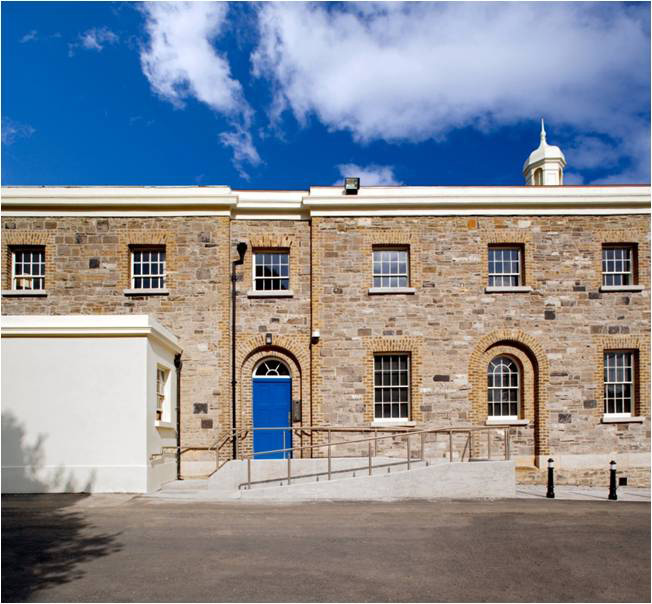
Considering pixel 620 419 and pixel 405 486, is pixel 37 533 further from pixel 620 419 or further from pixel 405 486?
pixel 620 419

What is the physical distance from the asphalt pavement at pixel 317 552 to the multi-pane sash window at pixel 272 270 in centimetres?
748

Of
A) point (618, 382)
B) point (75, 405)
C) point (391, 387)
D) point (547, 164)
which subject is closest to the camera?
point (75, 405)

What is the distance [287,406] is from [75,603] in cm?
1208

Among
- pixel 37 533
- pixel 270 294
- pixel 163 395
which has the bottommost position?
pixel 37 533

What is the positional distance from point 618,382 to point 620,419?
105cm

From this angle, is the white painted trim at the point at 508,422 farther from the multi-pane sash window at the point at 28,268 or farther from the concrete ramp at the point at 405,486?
the multi-pane sash window at the point at 28,268

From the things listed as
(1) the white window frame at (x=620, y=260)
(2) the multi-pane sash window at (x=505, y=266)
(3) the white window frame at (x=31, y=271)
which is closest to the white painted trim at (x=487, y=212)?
(1) the white window frame at (x=620, y=260)

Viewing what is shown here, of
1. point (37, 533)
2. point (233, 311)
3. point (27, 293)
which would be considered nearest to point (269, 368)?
point (233, 311)

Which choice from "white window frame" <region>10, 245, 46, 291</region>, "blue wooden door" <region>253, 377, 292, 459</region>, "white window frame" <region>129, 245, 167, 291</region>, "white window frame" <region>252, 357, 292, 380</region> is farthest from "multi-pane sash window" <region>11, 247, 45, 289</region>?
"blue wooden door" <region>253, 377, 292, 459</region>

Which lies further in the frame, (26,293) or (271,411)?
(271,411)

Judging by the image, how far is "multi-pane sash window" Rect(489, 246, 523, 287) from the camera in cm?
1948

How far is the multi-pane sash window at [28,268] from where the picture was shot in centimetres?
1902

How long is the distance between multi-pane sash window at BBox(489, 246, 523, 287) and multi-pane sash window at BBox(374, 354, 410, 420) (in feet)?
11.4

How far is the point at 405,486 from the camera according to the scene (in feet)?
49.8
